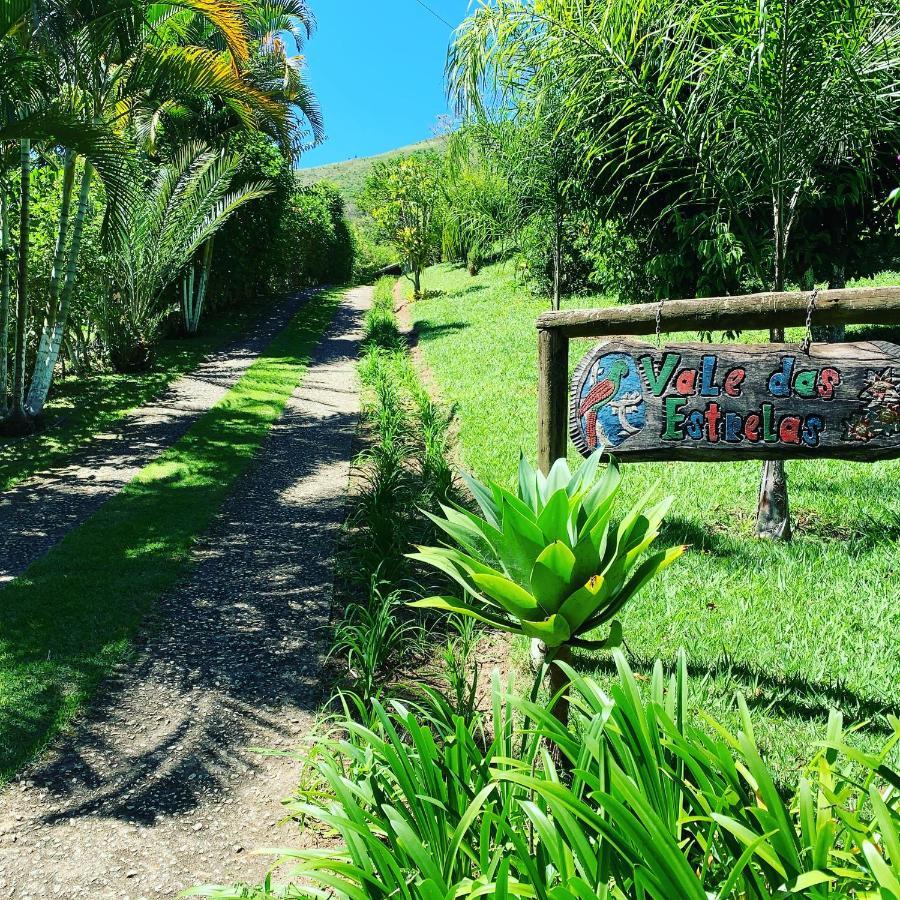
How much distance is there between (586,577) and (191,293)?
1441cm

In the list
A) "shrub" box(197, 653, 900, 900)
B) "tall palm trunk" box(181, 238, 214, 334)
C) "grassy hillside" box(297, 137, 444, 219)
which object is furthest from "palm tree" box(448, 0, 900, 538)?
"grassy hillside" box(297, 137, 444, 219)

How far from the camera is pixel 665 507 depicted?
234 cm

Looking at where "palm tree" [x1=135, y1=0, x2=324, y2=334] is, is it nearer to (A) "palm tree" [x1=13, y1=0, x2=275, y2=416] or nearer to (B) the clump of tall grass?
(A) "palm tree" [x1=13, y1=0, x2=275, y2=416]

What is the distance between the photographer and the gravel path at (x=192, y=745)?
260 cm

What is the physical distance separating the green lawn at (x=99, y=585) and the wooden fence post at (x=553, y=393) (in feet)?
8.02

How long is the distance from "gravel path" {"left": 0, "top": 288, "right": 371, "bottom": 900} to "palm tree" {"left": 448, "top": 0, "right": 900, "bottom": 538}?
9.71 feet

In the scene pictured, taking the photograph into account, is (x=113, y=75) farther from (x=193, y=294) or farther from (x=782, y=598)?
(x=782, y=598)

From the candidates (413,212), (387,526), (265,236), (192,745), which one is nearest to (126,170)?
(387,526)

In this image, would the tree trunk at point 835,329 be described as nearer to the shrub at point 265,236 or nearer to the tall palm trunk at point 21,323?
the shrub at point 265,236

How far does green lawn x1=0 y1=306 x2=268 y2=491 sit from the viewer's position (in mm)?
7449

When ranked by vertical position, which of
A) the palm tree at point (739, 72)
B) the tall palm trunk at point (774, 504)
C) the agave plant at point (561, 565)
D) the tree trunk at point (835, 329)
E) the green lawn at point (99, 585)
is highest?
the palm tree at point (739, 72)

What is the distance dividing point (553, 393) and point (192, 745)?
2.12 meters

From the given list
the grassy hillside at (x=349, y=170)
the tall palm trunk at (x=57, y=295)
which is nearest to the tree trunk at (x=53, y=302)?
the tall palm trunk at (x=57, y=295)

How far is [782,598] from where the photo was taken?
3.88m
